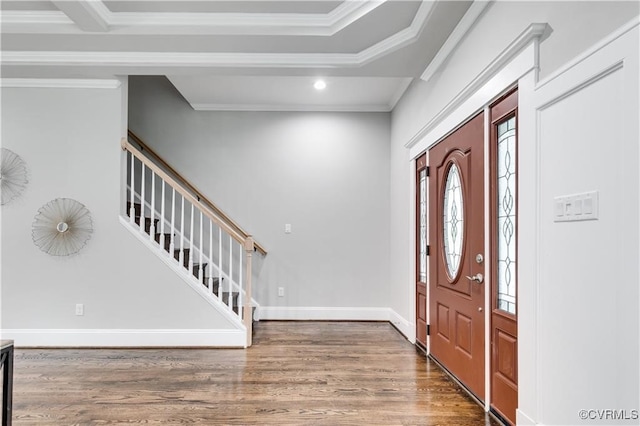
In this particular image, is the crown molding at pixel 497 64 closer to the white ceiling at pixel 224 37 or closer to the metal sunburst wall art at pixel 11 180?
the white ceiling at pixel 224 37

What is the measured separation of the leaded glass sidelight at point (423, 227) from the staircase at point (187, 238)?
165cm

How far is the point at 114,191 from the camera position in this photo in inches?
157

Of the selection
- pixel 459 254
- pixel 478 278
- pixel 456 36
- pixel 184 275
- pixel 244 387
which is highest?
pixel 456 36

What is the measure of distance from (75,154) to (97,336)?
175 cm

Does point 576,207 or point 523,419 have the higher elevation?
point 576,207

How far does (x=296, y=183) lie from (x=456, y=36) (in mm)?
2832

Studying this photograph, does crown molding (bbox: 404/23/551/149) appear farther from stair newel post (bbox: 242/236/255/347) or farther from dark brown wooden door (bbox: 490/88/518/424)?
stair newel post (bbox: 242/236/255/347)

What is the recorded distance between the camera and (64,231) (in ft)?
13.0

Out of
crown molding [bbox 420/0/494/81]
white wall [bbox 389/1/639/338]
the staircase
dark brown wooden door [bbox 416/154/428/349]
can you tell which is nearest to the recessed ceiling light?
white wall [bbox 389/1/639/338]

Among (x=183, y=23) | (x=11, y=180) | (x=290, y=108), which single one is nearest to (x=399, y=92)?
(x=290, y=108)

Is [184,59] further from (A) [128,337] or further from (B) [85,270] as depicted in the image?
(A) [128,337]

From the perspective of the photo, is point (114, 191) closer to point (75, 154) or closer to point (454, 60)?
point (75, 154)

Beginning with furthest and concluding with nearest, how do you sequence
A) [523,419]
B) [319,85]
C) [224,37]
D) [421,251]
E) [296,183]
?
[296,183]
[319,85]
[421,251]
[224,37]
[523,419]

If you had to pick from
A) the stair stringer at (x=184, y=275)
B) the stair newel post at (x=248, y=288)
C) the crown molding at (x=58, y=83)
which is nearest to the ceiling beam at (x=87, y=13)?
the crown molding at (x=58, y=83)
